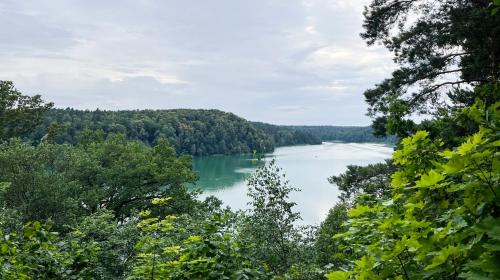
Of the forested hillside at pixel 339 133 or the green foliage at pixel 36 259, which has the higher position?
the forested hillside at pixel 339 133

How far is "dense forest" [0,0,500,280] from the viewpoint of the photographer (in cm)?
158

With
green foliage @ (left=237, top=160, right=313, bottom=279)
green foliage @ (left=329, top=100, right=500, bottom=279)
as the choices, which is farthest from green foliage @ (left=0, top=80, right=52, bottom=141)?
green foliage @ (left=329, top=100, right=500, bottom=279)

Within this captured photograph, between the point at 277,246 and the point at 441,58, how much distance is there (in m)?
5.99

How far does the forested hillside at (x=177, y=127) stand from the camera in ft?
207

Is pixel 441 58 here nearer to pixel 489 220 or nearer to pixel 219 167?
pixel 489 220

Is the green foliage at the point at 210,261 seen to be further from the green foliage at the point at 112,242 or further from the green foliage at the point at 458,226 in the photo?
the green foliage at the point at 112,242

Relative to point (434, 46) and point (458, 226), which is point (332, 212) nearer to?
point (434, 46)

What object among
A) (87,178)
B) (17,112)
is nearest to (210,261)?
(87,178)

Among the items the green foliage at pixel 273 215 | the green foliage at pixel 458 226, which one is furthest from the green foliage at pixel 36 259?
the green foliage at pixel 273 215

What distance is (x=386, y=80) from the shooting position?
11836 millimetres

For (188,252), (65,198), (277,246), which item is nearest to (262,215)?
(277,246)

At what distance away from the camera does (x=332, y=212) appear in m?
21.0

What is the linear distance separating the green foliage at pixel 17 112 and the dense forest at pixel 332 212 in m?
0.09

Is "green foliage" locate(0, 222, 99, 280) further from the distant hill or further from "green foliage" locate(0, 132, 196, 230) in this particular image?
the distant hill
